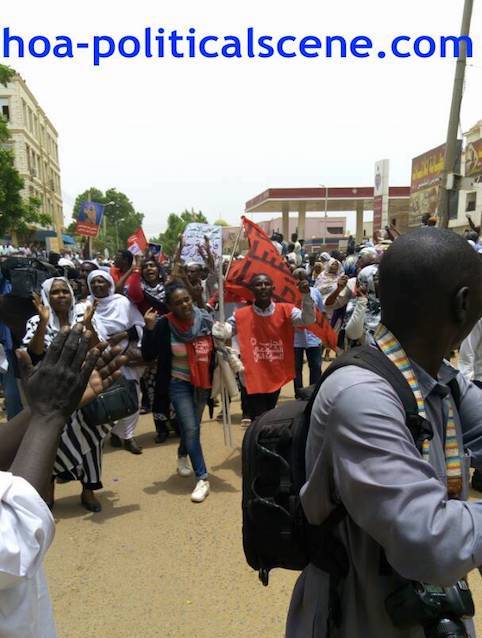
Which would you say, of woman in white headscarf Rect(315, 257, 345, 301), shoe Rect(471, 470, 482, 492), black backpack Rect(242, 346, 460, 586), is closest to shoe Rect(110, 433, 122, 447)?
shoe Rect(471, 470, 482, 492)

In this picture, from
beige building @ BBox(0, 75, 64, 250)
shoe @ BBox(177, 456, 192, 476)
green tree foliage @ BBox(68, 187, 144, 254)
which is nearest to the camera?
shoe @ BBox(177, 456, 192, 476)

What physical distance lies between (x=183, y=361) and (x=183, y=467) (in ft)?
3.03

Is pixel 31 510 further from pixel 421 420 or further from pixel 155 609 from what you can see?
pixel 155 609

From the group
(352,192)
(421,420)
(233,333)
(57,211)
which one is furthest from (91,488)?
(57,211)

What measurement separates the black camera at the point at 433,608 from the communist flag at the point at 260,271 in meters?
3.83

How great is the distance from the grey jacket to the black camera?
0.06 metres

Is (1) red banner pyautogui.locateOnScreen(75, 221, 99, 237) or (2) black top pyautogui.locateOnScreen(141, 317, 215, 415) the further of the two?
(1) red banner pyautogui.locateOnScreen(75, 221, 99, 237)

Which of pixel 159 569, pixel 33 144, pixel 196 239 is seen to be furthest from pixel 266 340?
pixel 33 144

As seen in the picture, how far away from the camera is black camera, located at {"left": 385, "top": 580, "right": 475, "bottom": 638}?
109cm

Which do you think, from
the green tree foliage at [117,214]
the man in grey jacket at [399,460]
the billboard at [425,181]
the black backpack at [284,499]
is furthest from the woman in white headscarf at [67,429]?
the green tree foliage at [117,214]

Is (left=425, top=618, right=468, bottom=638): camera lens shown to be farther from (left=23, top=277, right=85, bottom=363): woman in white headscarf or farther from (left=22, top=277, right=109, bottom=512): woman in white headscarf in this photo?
(left=23, top=277, right=85, bottom=363): woman in white headscarf

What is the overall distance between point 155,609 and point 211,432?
2792mm

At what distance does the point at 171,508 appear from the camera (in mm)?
3918

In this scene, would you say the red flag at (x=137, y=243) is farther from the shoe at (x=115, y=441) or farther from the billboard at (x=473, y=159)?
the billboard at (x=473, y=159)
